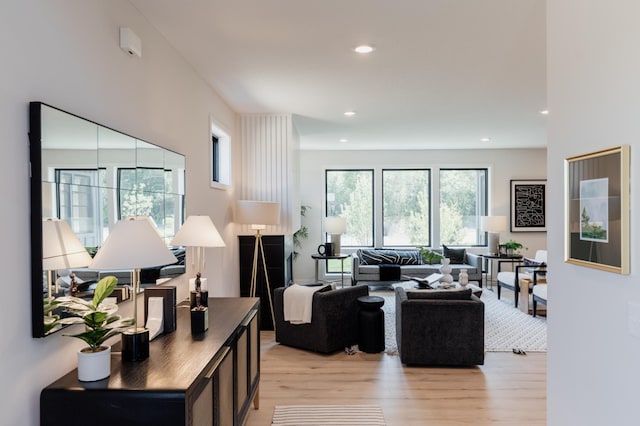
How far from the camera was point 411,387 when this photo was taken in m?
3.75

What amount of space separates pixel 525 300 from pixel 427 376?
3.09 meters

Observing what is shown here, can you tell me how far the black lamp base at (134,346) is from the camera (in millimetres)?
1956

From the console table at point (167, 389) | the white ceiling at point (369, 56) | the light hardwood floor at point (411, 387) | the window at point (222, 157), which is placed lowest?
the light hardwood floor at point (411, 387)

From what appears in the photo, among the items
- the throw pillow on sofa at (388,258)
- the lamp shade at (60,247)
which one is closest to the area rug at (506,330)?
the throw pillow on sofa at (388,258)

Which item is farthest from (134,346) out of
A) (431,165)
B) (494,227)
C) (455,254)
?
(431,165)

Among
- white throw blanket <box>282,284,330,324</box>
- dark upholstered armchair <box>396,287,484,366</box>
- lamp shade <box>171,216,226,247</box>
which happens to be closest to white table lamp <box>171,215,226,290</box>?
lamp shade <box>171,216,226,247</box>

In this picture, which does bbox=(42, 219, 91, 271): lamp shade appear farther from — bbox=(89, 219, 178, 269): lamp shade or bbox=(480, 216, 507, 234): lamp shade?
bbox=(480, 216, 507, 234): lamp shade

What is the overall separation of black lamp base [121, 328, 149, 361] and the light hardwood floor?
1.45 metres

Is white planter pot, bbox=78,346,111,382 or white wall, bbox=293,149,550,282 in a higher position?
white wall, bbox=293,149,550,282

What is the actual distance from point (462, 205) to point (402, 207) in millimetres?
1207

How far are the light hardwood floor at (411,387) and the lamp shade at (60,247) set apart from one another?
187 cm

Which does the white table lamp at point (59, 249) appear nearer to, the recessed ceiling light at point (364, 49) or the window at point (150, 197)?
the window at point (150, 197)

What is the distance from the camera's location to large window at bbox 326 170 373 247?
8.80 m

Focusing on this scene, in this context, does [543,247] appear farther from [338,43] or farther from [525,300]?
[338,43]
